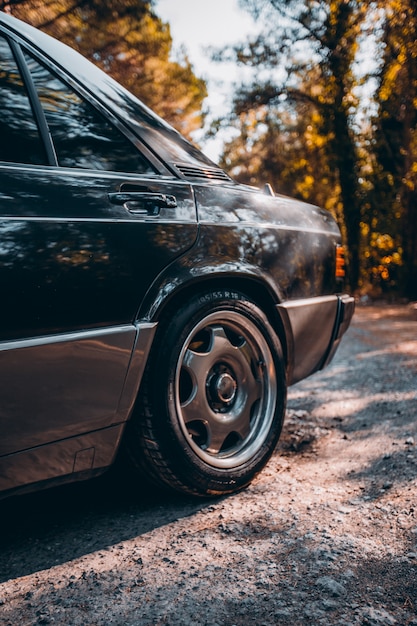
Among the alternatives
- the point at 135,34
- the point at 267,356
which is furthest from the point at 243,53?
the point at 267,356

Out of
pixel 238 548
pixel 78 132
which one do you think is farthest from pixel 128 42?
pixel 238 548

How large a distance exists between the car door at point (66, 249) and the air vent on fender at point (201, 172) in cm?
17

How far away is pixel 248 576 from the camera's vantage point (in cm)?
178

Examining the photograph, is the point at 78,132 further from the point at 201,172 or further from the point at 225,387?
the point at 225,387

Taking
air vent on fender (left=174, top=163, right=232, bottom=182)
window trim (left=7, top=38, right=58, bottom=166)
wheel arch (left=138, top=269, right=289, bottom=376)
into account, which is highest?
window trim (left=7, top=38, right=58, bottom=166)

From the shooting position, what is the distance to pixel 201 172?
8.11ft

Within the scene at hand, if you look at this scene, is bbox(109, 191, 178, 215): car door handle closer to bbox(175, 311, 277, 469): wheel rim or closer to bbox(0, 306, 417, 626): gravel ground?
bbox(175, 311, 277, 469): wheel rim

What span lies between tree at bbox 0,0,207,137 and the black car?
739 cm

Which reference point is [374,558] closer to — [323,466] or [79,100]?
[323,466]

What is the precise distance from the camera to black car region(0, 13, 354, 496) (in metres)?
1.80

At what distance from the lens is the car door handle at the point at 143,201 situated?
2065mm

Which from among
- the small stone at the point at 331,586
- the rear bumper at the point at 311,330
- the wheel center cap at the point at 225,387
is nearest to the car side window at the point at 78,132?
the wheel center cap at the point at 225,387

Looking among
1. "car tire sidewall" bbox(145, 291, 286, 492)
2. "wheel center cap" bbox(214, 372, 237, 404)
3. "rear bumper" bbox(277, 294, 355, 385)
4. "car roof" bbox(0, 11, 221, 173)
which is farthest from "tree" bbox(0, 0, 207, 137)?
"wheel center cap" bbox(214, 372, 237, 404)

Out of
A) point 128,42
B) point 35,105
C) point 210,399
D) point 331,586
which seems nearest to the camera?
point 331,586
